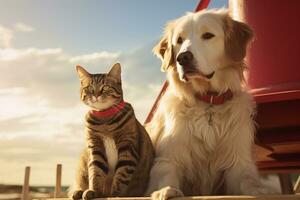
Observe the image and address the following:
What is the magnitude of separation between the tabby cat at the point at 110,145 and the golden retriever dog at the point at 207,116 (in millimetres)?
129

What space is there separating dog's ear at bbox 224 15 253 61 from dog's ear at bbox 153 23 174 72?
0.38 metres

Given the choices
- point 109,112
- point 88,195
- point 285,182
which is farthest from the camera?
point 285,182

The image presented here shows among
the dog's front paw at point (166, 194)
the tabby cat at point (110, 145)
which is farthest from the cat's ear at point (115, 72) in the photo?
the dog's front paw at point (166, 194)

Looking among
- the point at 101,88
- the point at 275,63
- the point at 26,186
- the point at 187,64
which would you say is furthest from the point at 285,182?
the point at 26,186

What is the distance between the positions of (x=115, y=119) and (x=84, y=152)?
0.38m

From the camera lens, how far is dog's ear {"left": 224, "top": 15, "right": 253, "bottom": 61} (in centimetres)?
285

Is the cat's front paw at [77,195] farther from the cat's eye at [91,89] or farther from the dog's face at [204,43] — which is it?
the dog's face at [204,43]

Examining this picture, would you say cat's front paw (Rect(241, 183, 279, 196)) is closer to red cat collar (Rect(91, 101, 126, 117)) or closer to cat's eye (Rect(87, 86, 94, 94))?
red cat collar (Rect(91, 101, 126, 117))

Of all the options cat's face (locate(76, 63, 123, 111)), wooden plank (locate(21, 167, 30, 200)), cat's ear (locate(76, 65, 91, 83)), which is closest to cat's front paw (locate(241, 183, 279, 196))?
cat's face (locate(76, 63, 123, 111))

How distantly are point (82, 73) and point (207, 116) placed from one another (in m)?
0.86

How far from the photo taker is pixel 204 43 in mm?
2758

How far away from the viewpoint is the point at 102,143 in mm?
2689

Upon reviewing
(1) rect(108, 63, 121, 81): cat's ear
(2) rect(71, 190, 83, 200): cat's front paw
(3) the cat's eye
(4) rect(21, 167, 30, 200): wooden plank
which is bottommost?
(2) rect(71, 190, 83, 200): cat's front paw

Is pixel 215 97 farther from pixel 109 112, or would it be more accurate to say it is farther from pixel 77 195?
pixel 77 195
